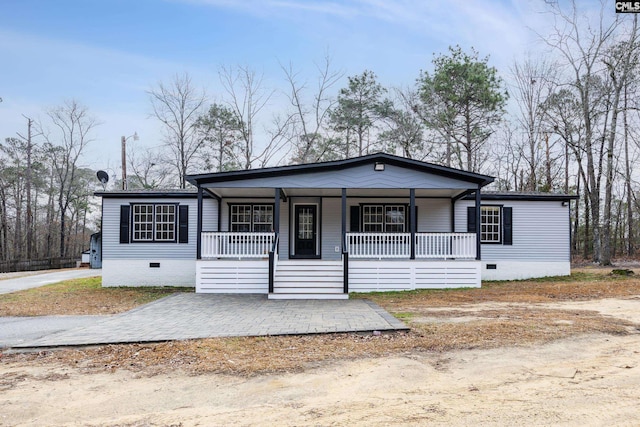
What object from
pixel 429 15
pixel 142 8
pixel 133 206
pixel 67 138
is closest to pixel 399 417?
pixel 133 206

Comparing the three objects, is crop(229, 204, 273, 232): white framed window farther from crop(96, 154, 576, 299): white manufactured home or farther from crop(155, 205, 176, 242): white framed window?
crop(155, 205, 176, 242): white framed window

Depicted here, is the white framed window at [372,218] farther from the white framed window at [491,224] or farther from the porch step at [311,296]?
the porch step at [311,296]

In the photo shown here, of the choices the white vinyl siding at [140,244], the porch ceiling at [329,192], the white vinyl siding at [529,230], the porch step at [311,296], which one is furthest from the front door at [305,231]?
the white vinyl siding at [529,230]

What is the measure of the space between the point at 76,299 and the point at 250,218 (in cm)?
562

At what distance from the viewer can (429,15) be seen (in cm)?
1683

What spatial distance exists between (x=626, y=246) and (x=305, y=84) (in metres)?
23.4

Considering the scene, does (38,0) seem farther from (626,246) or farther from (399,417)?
(626,246)

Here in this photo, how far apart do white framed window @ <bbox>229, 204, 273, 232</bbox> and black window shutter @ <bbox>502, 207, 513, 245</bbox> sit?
773cm

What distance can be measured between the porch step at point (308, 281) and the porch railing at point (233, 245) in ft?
3.52

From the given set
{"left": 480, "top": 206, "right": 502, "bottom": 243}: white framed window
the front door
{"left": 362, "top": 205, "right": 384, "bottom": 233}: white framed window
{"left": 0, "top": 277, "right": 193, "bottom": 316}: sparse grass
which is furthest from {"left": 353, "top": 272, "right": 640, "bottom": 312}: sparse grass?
{"left": 0, "top": 277, "right": 193, "bottom": 316}: sparse grass

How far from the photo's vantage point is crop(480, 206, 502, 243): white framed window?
15.4 meters

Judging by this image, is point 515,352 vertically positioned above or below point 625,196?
below

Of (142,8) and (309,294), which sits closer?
(309,294)

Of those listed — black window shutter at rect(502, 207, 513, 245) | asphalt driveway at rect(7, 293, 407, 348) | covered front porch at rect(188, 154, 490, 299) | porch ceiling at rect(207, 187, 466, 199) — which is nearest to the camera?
asphalt driveway at rect(7, 293, 407, 348)
